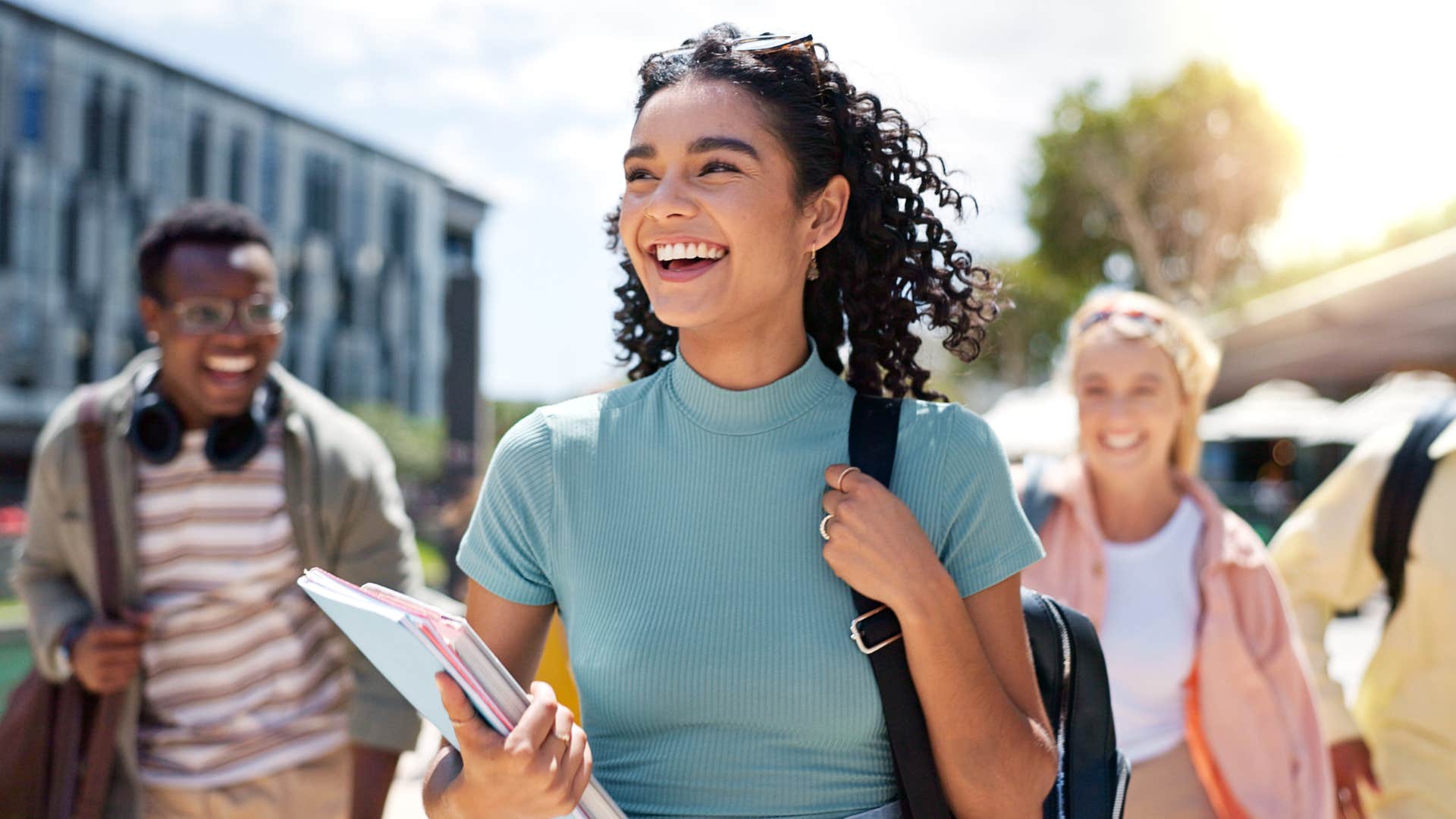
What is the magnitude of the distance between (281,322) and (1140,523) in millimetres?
2498

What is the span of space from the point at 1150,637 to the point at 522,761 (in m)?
2.14

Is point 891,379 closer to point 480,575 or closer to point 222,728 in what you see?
point 480,575

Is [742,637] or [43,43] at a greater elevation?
[43,43]

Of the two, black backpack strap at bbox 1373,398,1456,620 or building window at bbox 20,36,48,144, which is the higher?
building window at bbox 20,36,48,144

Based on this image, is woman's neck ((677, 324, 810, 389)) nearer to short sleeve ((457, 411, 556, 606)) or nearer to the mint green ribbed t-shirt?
the mint green ribbed t-shirt

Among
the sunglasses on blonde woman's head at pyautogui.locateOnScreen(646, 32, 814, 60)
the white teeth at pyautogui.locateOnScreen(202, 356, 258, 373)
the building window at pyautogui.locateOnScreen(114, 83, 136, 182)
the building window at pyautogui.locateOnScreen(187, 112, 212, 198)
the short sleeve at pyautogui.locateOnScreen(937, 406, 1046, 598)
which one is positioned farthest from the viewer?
the building window at pyautogui.locateOnScreen(187, 112, 212, 198)

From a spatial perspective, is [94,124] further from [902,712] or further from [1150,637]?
[902,712]

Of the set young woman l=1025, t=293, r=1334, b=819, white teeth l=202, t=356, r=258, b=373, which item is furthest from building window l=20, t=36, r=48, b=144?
young woman l=1025, t=293, r=1334, b=819

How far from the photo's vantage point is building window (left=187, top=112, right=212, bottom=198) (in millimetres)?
42750

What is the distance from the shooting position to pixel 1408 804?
3018 mm

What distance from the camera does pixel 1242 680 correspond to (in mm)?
2924

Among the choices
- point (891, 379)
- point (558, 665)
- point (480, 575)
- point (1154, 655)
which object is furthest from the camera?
point (558, 665)

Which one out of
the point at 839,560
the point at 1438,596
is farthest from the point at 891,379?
the point at 1438,596

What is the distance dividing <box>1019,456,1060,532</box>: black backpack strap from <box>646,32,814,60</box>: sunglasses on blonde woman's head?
1.75 metres
